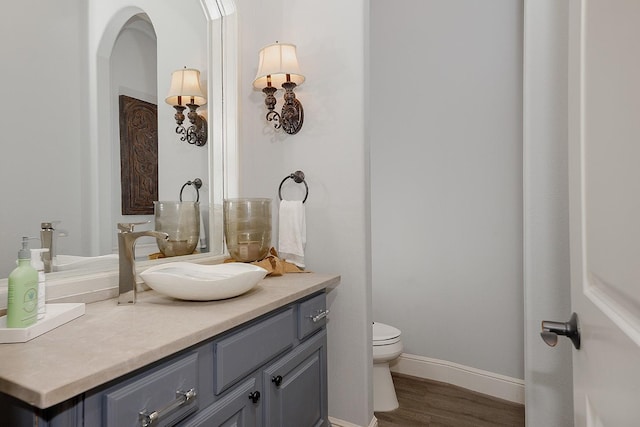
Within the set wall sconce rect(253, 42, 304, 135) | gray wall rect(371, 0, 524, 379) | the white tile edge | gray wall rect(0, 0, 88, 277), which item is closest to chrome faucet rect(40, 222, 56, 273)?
gray wall rect(0, 0, 88, 277)

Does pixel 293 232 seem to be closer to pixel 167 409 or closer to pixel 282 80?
pixel 282 80

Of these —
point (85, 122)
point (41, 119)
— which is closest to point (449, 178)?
point (85, 122)

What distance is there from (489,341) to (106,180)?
225 cm

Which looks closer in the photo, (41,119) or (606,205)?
(606,205)

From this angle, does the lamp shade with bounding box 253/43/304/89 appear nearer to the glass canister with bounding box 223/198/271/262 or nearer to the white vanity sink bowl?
the glass canister with bounding box 223/198/271/262

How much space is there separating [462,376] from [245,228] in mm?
1719

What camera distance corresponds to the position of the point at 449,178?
232 cm

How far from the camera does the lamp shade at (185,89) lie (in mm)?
1565

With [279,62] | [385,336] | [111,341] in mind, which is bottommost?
[385,336]

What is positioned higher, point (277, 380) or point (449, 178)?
point (449, 178)

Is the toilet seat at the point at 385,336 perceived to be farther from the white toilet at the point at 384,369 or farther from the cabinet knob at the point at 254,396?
the cabinet knob at the point at 254,396

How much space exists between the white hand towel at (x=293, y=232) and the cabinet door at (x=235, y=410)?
75 cm

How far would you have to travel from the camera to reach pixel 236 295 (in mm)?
1204

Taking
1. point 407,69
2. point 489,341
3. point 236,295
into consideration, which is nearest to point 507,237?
point 489,341
